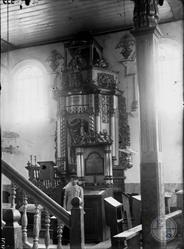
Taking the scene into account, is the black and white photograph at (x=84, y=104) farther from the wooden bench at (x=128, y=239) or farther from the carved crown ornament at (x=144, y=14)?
the carved crown ornament at (x=144, y=14)

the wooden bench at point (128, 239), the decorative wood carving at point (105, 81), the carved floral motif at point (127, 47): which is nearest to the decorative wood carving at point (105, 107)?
the decorative wood carving at point (105, 81)

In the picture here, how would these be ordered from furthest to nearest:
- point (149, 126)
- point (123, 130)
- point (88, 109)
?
point (123, 130) → point (88, 109) → point (149, 126)

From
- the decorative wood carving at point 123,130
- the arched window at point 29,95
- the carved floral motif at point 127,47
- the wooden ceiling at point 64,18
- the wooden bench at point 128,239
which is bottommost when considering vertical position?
the wooden bench at point 128,239

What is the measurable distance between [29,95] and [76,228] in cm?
1150

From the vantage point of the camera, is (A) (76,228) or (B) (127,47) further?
(B) (127,47)

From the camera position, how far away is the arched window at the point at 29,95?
15.3 m

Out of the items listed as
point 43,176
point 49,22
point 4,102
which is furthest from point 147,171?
point 4,102

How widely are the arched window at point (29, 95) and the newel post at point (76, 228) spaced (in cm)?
1066

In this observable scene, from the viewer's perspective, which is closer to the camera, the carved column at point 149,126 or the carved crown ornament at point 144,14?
the carved column at point 149,126

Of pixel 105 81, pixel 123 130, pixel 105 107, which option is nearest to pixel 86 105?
pixel 105 107

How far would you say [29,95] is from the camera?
15.5 metres

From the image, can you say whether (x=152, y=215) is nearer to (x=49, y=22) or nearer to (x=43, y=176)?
(x=43, y=176)

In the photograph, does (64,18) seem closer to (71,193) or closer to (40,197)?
(71,193)

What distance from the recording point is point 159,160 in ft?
21.9
